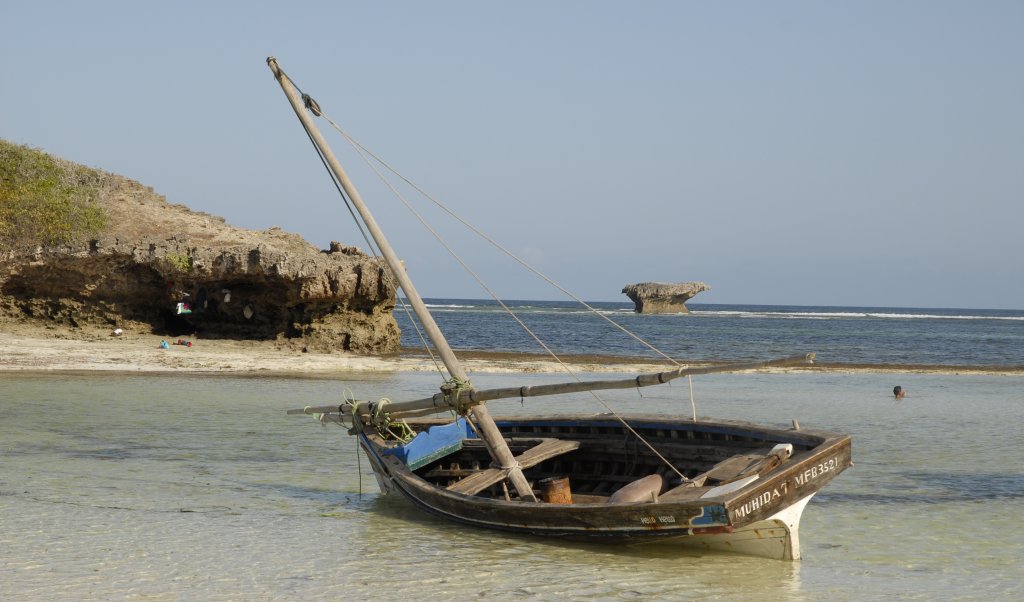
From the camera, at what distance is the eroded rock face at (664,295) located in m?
136

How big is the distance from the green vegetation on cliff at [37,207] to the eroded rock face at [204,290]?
0.57 meters

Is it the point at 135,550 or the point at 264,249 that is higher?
the point at 264,249

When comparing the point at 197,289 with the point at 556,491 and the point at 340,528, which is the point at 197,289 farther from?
the point at 556,491

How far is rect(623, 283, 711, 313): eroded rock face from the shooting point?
13575 centimetres

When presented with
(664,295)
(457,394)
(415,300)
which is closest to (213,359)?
(415,300)

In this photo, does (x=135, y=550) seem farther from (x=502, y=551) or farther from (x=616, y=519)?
(x=616, y=519)

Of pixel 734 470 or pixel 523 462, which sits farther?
pixel 523 462

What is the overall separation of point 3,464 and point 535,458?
8.58 m

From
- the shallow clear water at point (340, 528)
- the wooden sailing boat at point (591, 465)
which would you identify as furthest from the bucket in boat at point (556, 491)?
the shallow clear water at point (340, 528)

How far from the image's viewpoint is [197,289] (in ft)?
123

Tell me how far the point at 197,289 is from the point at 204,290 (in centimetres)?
27

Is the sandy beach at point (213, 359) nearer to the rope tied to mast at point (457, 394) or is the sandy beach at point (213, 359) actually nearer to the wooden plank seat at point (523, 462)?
the wooden plank seat at point (523, 462)

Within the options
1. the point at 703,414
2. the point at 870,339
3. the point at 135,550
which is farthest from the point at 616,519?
the point at 870,339

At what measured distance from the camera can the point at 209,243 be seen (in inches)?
1587
